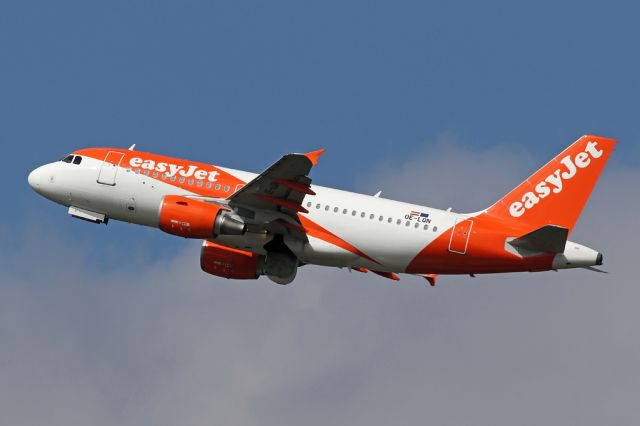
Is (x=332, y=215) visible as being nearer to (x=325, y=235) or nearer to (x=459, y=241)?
(x=325, y=235)

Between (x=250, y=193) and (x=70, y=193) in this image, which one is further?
(x=70, y=193)

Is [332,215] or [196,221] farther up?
[332,215]

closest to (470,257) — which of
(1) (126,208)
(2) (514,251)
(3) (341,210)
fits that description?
(2) (514,251)

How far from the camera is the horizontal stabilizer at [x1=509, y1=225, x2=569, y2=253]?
62.0 m

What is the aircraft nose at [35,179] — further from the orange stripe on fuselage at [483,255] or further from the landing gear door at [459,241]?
the landing gear door at [459,241]

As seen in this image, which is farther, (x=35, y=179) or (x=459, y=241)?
(x=35, y=179)

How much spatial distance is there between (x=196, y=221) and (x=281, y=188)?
4483 mm

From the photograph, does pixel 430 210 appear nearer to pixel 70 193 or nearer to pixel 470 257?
pixel 470 257

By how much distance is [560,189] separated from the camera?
65625 millimetres

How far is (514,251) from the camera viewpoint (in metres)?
63.8

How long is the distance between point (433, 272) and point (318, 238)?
6.05m

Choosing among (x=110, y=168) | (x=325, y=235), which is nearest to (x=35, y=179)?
(x=110, y=168)

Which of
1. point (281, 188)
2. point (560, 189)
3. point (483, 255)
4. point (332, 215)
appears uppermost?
point (560, 189)

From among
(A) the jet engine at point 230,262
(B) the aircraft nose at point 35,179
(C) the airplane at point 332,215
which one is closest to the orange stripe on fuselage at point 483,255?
(C) the airplane at point 332,215
